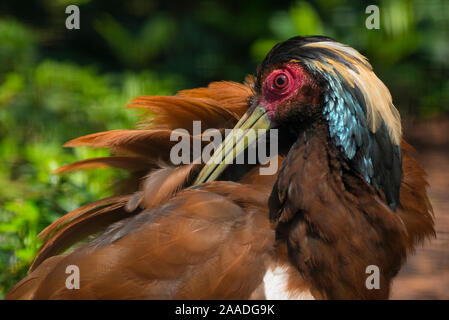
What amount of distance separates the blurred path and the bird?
3.06ft

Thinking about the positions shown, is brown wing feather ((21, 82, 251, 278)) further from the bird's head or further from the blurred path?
the blurred path

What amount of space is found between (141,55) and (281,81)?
2.75 meters

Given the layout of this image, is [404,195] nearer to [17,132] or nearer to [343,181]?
[343,181]

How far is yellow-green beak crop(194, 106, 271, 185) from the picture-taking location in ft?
6.37

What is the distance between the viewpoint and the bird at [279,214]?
171 cm

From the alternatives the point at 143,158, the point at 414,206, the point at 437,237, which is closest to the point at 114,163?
the point at 143,158

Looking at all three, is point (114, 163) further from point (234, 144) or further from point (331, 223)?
point (331, 223)

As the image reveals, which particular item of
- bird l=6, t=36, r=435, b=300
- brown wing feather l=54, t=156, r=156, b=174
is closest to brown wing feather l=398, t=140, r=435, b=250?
bird l=6, t=36, r=435, b=300

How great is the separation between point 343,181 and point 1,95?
2625 millimetres

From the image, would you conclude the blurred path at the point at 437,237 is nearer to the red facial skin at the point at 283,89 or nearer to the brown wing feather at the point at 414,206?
the brown wing feather at the point at 414,206

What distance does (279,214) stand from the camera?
1793 mm

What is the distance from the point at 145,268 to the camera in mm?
1716

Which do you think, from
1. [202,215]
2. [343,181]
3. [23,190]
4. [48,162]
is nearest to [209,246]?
[202,215]

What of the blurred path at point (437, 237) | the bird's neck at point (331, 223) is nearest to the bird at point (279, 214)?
the bird's neck at point (331, 223)
